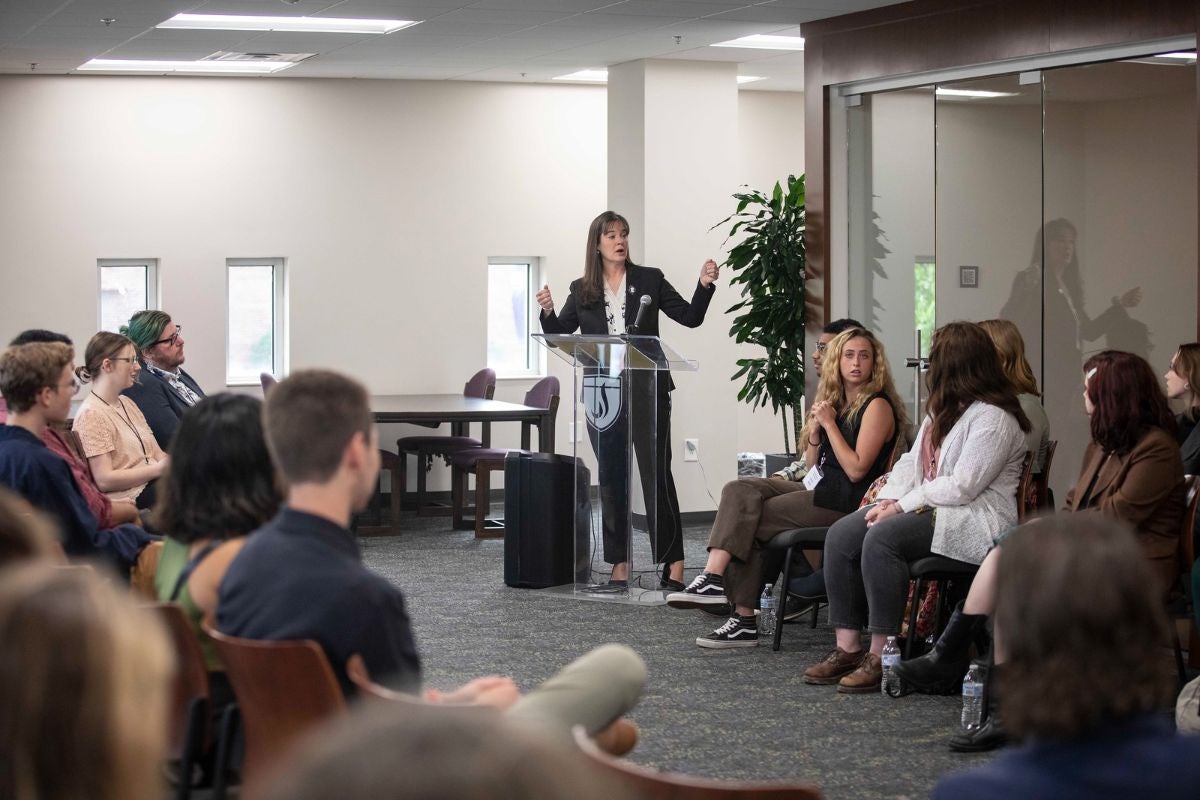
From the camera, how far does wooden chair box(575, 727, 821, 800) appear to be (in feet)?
6.05

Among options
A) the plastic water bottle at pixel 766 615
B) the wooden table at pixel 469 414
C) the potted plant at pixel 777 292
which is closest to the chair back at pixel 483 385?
the wooden table at pixel 469 414

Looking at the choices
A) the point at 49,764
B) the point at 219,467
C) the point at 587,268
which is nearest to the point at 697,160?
the point at 587,268

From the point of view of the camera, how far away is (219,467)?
317cm

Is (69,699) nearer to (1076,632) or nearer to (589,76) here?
(1076,632)

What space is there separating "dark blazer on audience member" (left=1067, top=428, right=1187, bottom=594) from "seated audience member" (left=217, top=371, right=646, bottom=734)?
9.08ft

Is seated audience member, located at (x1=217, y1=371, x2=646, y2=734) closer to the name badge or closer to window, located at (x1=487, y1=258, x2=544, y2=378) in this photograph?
the name badge

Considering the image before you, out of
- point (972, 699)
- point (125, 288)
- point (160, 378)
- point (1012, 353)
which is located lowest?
point (972, 699)

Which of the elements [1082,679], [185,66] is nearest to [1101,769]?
[1082,679]

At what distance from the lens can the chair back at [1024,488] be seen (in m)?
5.33

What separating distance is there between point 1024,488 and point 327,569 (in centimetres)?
342

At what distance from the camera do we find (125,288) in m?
10.8

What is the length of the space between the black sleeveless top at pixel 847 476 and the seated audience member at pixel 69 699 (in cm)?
512

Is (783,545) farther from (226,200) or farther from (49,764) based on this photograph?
(226,200)

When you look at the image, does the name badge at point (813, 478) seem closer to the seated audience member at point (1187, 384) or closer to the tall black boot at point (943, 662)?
the tall black boot at point (943, 662)
